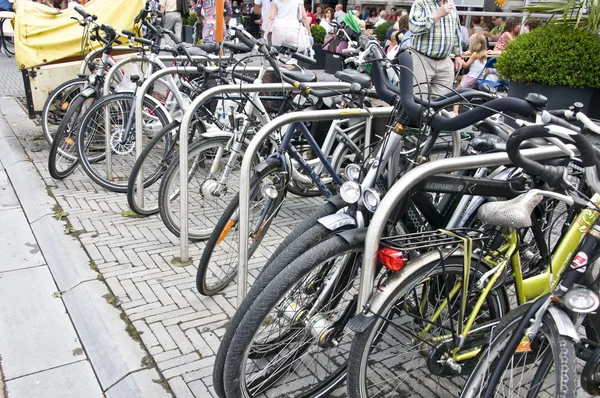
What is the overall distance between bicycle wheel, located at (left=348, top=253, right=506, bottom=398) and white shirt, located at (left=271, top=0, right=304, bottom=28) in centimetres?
572

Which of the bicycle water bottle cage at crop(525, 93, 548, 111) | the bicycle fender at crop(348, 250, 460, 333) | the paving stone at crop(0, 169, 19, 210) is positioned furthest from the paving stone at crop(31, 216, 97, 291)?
the bicycle water bottle cage at crop(525, 93, 548, 111)

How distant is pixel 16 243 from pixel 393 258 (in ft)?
11.1

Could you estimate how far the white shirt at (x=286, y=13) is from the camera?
775 centimetres

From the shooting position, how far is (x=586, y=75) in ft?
18.0

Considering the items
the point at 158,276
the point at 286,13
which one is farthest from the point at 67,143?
the point at 286,13

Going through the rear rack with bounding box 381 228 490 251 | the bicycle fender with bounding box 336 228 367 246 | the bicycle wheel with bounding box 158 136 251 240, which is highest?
the rear rack with bounding box 381 228 490 251

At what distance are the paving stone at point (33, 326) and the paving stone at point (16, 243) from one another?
0.14 meters

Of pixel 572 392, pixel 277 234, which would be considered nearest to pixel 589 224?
pixel 572 392

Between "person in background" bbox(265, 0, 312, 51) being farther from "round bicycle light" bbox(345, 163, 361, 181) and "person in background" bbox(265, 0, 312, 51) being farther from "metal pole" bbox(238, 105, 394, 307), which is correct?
"round bicycle light" bbox(345, 163, 361, 181)

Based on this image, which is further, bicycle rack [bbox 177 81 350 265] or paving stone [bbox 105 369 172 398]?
bicycle rack [bbox 177 81 350 265]

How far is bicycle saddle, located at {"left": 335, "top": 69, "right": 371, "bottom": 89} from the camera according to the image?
3430 mm

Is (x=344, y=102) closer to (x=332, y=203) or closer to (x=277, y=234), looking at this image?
(x=277, y=234)

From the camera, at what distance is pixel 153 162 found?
4652 millimetres

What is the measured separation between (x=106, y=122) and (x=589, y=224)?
412 centimetres
